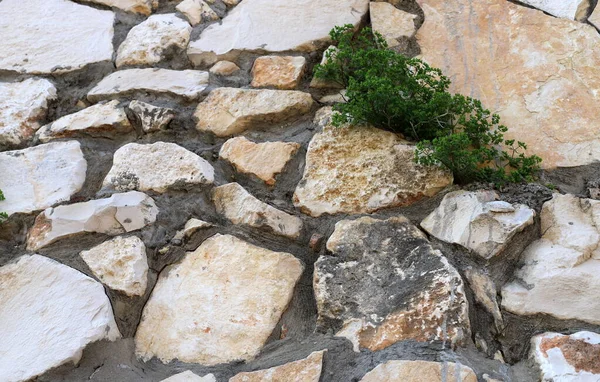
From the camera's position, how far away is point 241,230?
5.66ft

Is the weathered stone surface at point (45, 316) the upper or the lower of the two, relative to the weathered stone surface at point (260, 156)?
lower

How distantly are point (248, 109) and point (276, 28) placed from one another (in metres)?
0.39

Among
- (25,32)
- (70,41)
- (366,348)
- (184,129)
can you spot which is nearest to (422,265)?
Result: (366,348)

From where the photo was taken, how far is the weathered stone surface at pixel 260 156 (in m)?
1.85

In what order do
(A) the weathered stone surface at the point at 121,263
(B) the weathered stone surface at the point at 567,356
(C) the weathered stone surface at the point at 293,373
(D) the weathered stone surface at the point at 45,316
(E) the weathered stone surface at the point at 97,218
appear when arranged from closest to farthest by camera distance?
(B) the weathered stone surface at the point at 567,356 → (C) the weathered stone surface at the point at 293,373 → (D) the weathered stone surface at the point at 45,316 → (A) the weathered stone surface at the point at 121,263 → (E) the weathered stone surface at the point at 97,218

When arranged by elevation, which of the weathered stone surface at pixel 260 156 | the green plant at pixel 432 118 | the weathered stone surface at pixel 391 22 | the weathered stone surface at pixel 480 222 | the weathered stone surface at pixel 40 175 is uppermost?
the weathered stone surface at pixel 391 22

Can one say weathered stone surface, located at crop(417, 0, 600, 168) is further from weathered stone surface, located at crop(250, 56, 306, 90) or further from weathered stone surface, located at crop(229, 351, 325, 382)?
weathered stone surface, located at crop(229, 351, 325, 382)

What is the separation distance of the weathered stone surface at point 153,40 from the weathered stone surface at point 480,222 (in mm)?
1122

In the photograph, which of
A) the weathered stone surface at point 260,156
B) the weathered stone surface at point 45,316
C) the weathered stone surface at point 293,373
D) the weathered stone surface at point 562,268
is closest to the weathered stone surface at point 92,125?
the weathered stone surface at point 260,156

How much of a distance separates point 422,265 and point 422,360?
24 cm

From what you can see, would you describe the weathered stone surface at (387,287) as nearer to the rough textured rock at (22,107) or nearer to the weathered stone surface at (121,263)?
the weathered stone surface at (121,263)

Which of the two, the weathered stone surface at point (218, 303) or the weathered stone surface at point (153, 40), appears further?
the weathered stone surface at point (153, 40)

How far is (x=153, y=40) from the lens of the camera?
2.30 m

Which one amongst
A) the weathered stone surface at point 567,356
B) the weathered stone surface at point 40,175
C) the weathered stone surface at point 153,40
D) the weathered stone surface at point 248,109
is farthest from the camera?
the weathered stone surface at point 153,40
